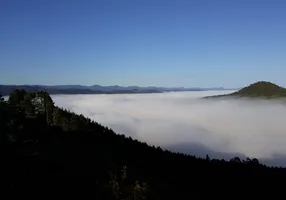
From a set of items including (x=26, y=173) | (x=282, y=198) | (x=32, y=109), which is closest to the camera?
(x=26, y=173)

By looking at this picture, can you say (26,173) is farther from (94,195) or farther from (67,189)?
(94,195)

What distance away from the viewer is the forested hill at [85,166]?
2513 inches

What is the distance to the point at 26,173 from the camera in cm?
6269

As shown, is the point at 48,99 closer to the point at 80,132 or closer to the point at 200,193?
the point at 80,132

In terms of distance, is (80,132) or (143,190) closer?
(143,190)

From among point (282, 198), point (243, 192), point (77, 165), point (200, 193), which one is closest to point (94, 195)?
Result: point (77, 165)

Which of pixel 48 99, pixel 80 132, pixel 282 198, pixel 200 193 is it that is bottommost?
pixel 282 198

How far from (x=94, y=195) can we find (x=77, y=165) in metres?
20.6

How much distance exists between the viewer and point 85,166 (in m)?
86.2

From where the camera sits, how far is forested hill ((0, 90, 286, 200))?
209 feet

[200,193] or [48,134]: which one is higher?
[48,134]

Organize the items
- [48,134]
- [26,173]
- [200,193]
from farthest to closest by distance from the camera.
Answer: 1. [200,193]
2. [48,134]
3. [26,173]

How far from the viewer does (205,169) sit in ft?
628

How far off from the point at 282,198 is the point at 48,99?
335 ft
